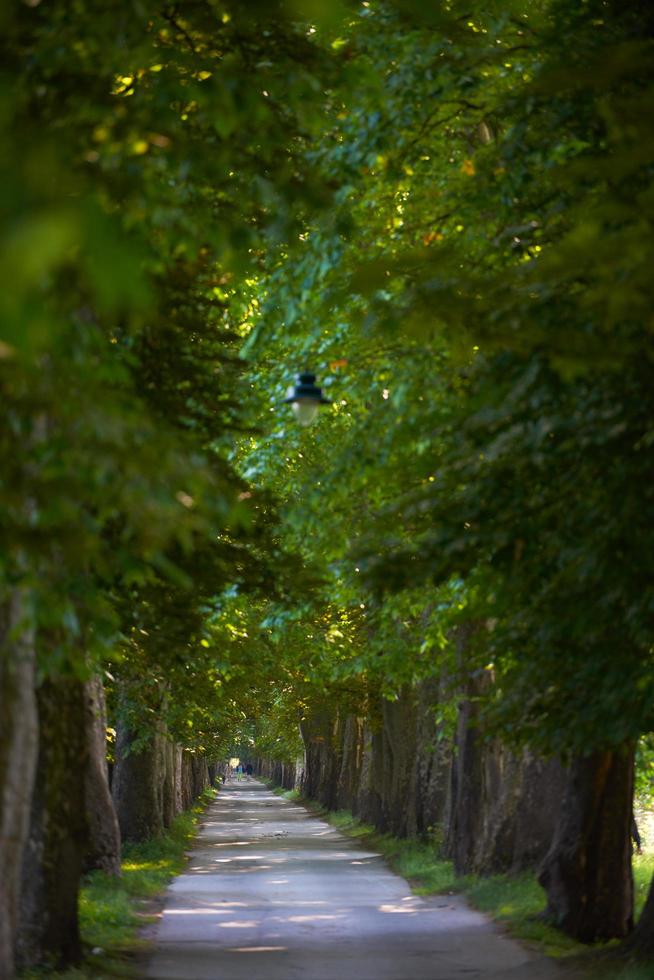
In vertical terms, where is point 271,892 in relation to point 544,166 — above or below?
below

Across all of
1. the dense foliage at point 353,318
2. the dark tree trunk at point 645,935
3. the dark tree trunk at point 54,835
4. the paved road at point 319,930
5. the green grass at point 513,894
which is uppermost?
the dense foliage at point 353,318

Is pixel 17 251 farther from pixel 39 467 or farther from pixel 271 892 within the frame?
pixel 271 892

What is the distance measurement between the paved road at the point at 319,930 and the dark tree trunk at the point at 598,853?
0.86 m

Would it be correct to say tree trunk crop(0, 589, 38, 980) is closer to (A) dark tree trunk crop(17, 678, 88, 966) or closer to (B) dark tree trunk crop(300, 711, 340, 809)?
(A) dark tree trunk crop(17, 678, 88, 966)

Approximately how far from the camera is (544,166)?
40.1 feet

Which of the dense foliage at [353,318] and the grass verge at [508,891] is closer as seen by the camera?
the dense foliage at [353,318]

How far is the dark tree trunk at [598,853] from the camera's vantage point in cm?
1597

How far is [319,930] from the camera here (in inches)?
713

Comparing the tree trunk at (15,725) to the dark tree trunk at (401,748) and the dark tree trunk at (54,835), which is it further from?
the dark tree trunk at (401,748)

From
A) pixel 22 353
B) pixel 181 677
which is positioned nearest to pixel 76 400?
pixel 22 353

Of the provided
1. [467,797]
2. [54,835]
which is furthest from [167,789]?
[54,835]

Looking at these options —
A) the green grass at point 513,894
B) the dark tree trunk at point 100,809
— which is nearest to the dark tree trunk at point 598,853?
the green grass at point 513,894

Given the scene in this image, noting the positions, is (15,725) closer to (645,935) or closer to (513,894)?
(645,935)

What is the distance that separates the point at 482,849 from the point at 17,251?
2106 cm
